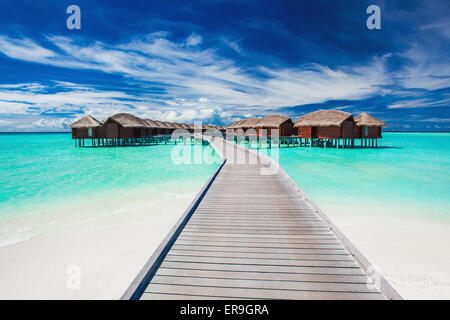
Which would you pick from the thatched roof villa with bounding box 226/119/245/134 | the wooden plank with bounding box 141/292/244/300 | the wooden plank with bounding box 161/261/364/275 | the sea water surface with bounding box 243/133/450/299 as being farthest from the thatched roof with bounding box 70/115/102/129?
the wooden plank with bounding box 141/292/244/300

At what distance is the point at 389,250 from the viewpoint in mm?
4434

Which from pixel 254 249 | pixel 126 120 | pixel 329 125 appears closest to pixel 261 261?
pixel 254 249

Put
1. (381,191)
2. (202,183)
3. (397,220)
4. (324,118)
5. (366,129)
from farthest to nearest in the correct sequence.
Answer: (366,129), (324,118), (202,183), (381,191), (397,220)

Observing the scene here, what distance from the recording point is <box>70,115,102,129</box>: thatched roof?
26672 mm

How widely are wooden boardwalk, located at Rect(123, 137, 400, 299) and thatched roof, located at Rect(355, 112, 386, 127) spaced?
25.2 meters

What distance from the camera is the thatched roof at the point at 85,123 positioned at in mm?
26672

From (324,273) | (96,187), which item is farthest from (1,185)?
(324,273)

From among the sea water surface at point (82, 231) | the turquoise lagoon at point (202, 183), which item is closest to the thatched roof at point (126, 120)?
the turquoise lagoon at point (202, 183)

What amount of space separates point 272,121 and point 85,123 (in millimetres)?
22394

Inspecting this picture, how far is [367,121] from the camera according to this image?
25.6 metres

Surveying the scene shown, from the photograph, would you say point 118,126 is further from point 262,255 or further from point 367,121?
point 262,255

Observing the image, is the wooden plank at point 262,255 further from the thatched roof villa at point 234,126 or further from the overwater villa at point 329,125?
the thatched roof villa at point 234,126

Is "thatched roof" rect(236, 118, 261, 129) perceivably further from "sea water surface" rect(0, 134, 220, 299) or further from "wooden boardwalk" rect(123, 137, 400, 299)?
"wooden boardwalk" rect(123, 137, 400, 299)

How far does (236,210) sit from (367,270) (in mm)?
2488
